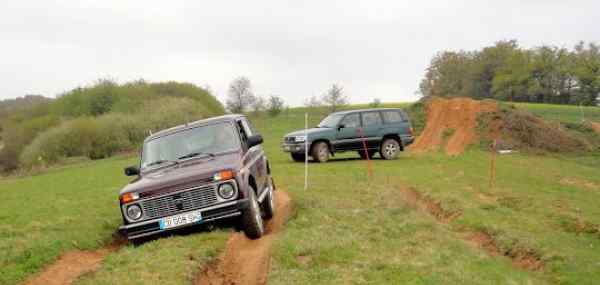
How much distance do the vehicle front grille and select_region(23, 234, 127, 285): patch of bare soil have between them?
3.31 feet

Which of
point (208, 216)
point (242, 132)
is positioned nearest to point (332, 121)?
point (242, 132)

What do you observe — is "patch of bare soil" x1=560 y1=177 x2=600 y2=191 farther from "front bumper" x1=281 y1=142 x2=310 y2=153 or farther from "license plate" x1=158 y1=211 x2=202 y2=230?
"license plate" x1=158 y1=211 x2=202 y2=230

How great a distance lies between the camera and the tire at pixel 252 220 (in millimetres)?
7129

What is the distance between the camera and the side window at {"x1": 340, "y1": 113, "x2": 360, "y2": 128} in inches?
794

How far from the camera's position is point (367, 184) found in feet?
44.5

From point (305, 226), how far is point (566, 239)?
4052 mm

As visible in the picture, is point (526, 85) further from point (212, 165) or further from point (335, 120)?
point (212, 165)

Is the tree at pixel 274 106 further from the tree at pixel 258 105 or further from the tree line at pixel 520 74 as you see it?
the tree line at pixel 520 74

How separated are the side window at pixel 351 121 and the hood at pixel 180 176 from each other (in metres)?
12.7

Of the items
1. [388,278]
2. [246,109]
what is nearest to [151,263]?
[388,278]

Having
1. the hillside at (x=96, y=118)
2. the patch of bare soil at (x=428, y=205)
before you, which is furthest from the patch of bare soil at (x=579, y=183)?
the hillside at (x=96, y=118)

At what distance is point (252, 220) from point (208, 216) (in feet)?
2.00

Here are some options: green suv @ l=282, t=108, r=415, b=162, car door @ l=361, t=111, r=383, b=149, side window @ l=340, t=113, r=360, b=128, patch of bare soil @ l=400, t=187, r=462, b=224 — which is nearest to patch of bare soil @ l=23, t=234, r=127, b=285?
patch of bare soil @ l=400, t=187, r=462, b=224

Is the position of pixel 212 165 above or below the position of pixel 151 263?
above
